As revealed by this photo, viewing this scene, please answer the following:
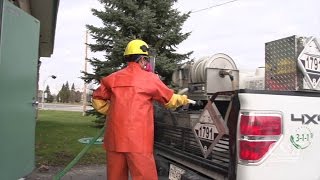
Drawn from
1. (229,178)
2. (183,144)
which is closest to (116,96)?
(183,144)

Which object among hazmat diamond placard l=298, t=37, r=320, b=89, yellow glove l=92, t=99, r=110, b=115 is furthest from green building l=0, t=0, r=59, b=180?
hazmat diamond placard l=298, t=37, r=320, b=89

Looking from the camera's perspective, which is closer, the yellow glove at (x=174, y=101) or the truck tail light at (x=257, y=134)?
the truck tail light at (x=257, y=134)

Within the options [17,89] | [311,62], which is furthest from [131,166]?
[17,89]

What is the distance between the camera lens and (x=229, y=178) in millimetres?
3455

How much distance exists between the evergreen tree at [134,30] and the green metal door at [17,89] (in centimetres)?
985

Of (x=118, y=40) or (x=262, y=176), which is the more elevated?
(x=118, y=40)

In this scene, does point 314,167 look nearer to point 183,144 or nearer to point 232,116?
point 232,116

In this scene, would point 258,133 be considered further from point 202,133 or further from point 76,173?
point 76,173

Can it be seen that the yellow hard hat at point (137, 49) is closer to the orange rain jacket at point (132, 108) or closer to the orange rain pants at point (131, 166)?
the orange rain jacket at point (132, 108)

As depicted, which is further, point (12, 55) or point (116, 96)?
point (12, 55)

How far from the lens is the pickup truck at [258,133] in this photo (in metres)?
3.28

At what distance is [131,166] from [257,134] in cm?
138

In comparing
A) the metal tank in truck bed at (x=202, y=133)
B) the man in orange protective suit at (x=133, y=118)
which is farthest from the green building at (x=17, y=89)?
the metal tank in truck bed at (x=202, y=133)

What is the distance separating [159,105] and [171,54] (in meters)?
12.0
